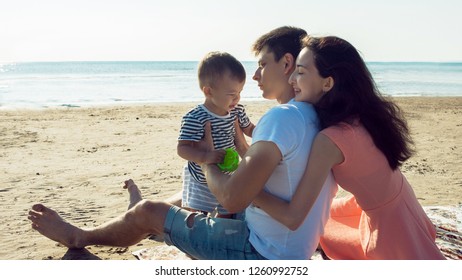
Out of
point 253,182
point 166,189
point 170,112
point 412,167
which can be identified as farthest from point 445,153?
point 170,112

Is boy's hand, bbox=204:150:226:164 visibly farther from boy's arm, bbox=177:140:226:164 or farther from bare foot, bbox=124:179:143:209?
bare foot, bbox=124:179:143:209

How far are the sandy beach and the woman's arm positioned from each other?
6.14 ft

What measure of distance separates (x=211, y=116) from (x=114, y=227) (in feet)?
3.32

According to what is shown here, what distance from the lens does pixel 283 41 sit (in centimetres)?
328

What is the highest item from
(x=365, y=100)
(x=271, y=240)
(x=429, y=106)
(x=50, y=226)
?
(x=365, y=100)

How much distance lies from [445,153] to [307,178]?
22.1 ft

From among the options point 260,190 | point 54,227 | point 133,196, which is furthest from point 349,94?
point 54,227

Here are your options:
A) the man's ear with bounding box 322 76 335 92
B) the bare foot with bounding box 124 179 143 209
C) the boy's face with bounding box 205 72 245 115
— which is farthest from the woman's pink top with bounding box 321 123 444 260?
Answer: the bare foot with bounding box 124 179 143 209

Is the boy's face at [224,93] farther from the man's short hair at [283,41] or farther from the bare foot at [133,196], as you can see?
the bare foot at [133,196]

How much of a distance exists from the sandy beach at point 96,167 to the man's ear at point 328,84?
2163 millimetres

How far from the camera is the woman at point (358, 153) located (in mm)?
2732

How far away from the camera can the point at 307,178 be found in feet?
8.86

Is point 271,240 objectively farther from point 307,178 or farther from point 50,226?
point 50,226
